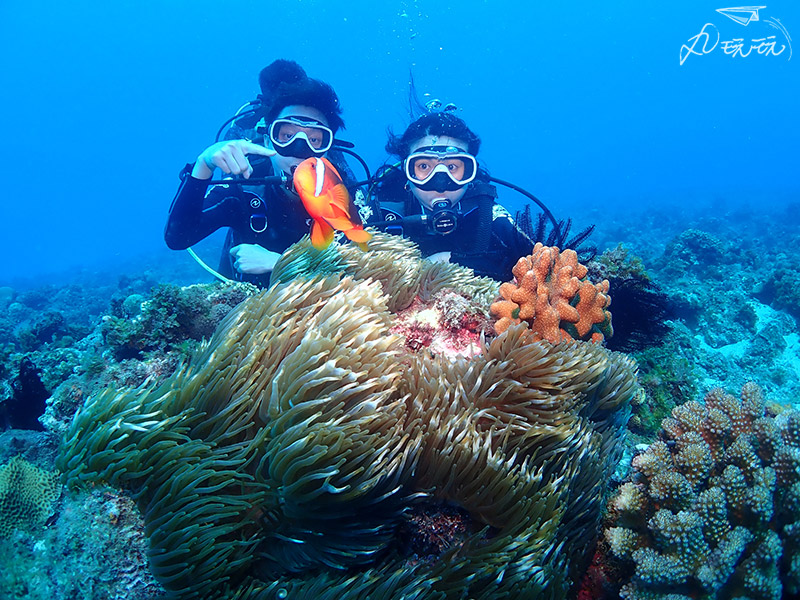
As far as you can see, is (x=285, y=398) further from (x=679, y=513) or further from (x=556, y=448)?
(x=679, y=513)

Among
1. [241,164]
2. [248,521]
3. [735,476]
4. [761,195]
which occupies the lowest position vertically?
[248,521]

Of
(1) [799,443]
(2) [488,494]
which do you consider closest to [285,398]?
(2) [488,494]

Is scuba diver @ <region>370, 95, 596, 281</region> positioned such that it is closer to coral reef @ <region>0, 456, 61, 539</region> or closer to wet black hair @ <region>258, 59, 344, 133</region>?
wet black hair @ <region>258, 59, 344, 133</region>

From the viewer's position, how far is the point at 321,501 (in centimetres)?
186

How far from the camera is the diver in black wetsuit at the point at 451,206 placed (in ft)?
18.8

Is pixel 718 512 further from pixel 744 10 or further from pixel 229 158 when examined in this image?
pixel 744 10

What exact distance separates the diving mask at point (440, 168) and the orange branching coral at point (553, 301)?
250 cm

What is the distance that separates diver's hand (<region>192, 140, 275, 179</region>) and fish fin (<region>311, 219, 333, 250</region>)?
9.75ft

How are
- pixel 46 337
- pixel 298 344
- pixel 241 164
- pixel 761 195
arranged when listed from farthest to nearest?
pixel 761 195 → pixel 46 337 → pixel 241 164 → pixel 298 344

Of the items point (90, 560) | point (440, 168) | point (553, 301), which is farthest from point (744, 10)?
point (90, 560)

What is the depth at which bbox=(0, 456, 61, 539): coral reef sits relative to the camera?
6.46ft

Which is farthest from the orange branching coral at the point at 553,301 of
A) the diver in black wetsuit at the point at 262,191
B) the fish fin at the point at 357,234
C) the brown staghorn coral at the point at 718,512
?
the diver in black wetsuit at the point at 262,191

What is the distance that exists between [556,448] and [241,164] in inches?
190

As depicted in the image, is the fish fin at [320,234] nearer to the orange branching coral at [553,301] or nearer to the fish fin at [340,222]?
the fish fin at [340,222]
